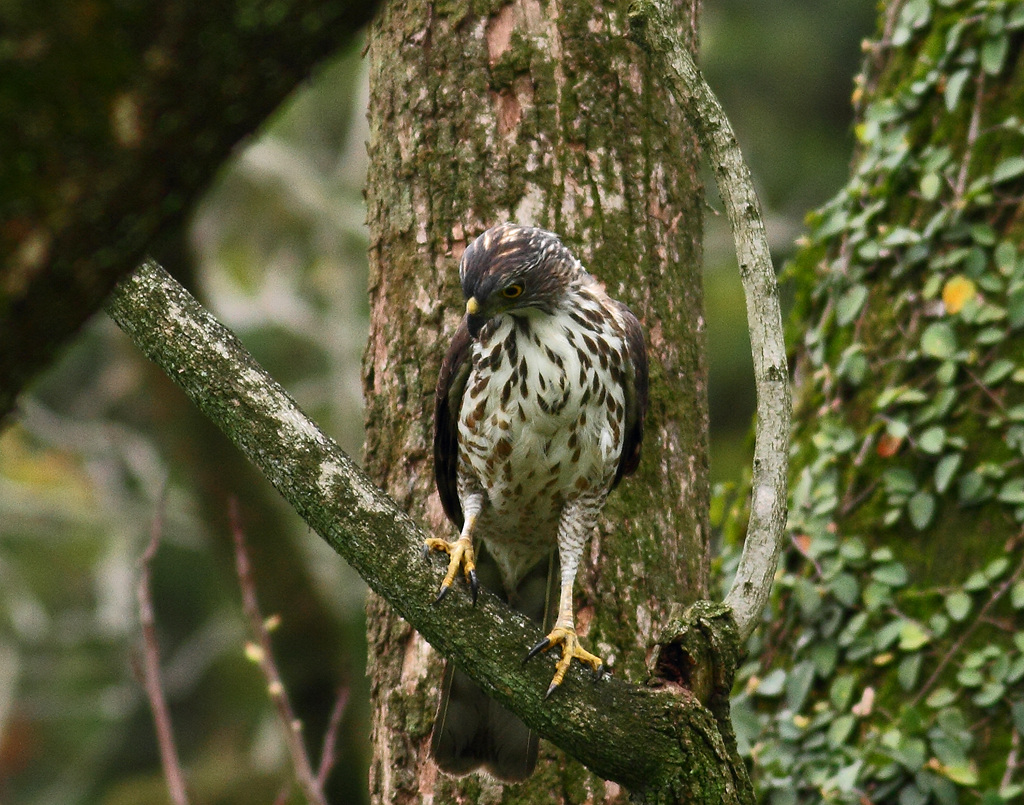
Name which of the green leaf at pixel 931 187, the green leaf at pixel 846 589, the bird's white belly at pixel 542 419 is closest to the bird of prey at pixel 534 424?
the bird's white belly at pixel 542 419

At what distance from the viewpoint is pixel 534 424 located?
3227mm

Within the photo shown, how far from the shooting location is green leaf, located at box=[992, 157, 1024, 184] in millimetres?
4105

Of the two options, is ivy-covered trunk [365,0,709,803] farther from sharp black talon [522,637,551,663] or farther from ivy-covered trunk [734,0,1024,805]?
ivy-covered trunk [734,0,1024,805]

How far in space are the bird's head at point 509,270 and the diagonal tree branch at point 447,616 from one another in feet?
2.04

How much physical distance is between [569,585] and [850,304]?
1.84 m

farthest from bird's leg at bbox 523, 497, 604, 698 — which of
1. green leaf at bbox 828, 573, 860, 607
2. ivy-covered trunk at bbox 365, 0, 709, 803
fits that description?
green leaf at bbox 828, 573, 860, 607

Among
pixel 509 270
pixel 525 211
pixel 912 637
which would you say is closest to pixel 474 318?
pixel 509 270

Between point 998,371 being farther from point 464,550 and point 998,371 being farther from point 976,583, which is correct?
point 464,550

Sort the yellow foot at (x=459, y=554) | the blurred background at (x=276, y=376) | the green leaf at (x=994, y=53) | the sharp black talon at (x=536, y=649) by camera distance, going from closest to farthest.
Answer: the sharp black talon at (x=536, y=649) < the yellow foot at (x=459, y=554) < the green leaf at (x=994, y=53) < the blurred background at (x=276, y=376)

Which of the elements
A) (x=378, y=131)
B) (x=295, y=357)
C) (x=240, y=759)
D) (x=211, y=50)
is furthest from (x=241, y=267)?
(x=211, y=50)

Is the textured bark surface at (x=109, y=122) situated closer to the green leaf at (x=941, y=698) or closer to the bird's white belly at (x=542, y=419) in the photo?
the bird's white belly at (x=542, y=419)

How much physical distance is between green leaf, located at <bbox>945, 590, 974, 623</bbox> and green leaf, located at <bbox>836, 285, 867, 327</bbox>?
1.07 metres

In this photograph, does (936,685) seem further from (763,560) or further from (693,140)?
(693,140)

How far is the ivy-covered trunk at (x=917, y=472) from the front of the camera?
12.7ft
